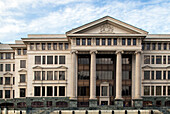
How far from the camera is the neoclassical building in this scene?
1716 inches

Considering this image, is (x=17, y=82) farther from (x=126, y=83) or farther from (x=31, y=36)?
(x=126, y=83)

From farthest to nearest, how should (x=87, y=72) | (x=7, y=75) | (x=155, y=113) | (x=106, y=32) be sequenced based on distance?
(x=7, y=75) < (x=87, y=72) < (x=106, y=32) < (x=155, y=113)

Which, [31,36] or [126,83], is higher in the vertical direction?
[31,36]

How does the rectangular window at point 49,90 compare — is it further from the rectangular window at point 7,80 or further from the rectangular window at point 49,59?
the rectangular window at point 7,80

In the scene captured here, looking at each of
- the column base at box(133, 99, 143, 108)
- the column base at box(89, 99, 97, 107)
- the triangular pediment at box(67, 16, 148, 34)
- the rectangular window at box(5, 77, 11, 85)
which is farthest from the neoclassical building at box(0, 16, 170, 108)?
the rectangular window at box(5, 77, 11, 85)

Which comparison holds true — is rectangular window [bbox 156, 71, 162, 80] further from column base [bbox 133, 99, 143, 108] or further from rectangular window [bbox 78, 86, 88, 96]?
rectangular window [bbox 78, 86, 88, 96]

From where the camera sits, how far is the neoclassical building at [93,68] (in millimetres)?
43594

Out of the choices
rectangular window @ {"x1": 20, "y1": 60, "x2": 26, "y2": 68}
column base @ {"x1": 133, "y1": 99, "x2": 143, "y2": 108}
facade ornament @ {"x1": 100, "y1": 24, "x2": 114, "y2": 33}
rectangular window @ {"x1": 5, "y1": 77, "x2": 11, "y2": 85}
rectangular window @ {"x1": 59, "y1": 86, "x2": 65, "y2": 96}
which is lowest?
column base @ {"x1": 133, "y1": 99, "x2": 143, "y2": 108}

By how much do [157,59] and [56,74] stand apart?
96.2ft

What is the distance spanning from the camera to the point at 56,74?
152ft

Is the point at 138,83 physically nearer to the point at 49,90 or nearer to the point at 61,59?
the point at 61,59

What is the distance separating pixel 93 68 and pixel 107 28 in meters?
11.5

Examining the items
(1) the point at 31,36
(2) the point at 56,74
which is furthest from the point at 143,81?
(1) the point at 31,36

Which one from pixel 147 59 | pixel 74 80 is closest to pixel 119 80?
pixel 147 59
